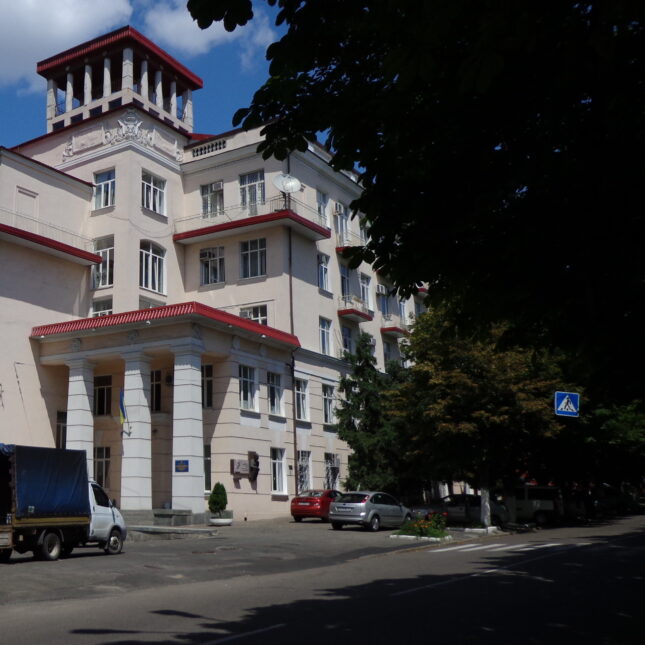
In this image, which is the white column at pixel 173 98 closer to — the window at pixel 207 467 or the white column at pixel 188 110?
the white column at pixel 188 110

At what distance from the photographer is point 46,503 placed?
18.6 meters

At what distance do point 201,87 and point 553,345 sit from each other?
53.5 meters

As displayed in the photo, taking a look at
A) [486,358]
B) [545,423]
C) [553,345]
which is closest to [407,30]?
[553,345]

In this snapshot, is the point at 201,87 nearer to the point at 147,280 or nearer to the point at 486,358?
the point at 147,280

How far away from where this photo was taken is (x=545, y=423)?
100 feet

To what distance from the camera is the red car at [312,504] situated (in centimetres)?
3494

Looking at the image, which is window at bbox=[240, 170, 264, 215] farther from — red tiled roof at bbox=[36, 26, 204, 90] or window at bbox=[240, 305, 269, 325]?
red tiled roof at bbox=[36, 26, 204, 90]

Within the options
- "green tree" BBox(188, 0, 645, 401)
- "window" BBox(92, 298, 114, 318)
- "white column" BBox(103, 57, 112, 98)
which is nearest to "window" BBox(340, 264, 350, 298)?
"window" BBox(92, 298, 114, 318)

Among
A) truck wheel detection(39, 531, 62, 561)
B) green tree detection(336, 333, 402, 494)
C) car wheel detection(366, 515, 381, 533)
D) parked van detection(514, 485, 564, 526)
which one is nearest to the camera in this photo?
truck wheel detection(39, 531, 62, 561)

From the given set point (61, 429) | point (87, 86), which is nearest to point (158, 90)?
point (87, 86)

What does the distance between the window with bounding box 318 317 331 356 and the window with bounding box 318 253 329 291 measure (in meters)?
1.90

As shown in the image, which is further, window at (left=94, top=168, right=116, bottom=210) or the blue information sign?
window at (left=94, top=168, right=116, bottom=210)

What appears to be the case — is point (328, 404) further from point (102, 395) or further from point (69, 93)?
point (69, 93)

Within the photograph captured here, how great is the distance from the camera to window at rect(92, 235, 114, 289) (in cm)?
3966
